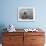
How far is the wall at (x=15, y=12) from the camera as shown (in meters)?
3.79

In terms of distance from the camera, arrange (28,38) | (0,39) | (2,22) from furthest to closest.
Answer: (2,22) < (0,39) < (28,38)

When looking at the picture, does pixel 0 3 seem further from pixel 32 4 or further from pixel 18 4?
pixel 32 4

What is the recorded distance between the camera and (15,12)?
380 cm

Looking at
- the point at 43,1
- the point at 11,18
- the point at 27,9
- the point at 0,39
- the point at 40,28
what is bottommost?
the point at 0,39

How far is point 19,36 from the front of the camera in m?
3.27

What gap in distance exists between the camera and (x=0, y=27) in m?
3.80

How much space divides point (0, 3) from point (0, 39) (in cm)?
111

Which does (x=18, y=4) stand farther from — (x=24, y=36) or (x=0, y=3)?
(x=24, y=36)

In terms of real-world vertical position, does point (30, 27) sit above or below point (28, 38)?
above

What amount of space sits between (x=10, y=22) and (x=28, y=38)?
883 millimetres

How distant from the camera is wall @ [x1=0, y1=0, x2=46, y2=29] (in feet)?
12.4

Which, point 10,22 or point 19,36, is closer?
point 19,36

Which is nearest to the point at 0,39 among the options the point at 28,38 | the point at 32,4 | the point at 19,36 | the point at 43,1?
the point at 19,36

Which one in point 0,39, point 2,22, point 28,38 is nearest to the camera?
point 28,38
